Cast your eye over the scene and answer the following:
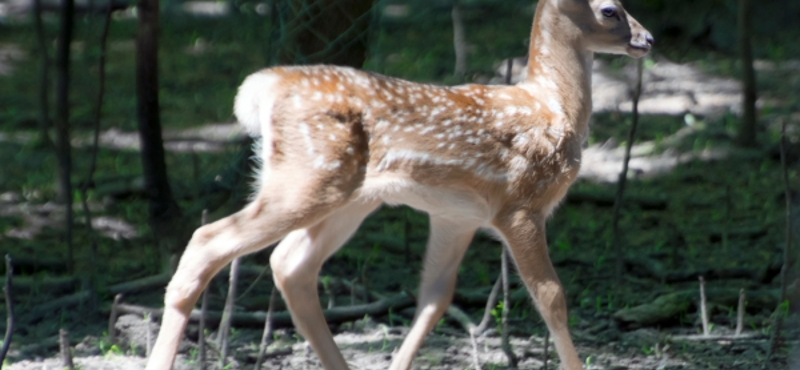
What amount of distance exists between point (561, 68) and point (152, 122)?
7.92 feet

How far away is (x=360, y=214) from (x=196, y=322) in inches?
47.0

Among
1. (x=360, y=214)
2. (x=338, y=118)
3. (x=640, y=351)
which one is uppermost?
(x=338, y=118)

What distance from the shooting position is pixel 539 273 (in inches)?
178

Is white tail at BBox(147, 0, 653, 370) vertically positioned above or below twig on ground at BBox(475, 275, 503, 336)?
above

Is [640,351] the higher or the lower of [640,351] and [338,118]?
the lower

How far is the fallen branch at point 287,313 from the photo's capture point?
5.40 m

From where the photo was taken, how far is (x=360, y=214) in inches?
183

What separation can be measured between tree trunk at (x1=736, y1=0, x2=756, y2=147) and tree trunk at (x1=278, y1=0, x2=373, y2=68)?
12.5ft

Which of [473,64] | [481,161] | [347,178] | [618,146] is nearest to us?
[347,178]

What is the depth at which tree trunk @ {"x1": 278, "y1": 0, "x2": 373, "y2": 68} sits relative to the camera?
5.68 meters

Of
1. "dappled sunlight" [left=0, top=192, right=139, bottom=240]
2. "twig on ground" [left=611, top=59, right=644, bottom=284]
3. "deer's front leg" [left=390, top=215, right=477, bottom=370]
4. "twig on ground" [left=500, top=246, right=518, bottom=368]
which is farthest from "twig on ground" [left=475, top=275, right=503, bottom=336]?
"dappled sunlight" [left=0, top=192, right=139, bottom=240]

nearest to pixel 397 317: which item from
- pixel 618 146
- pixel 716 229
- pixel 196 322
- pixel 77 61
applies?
pixel 196 322

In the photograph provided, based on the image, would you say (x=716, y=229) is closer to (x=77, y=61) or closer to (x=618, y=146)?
(x=618, y=146)

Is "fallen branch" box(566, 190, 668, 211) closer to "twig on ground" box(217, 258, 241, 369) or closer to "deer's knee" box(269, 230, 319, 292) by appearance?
"deer's knee" box(269, 230, 319, 292)
